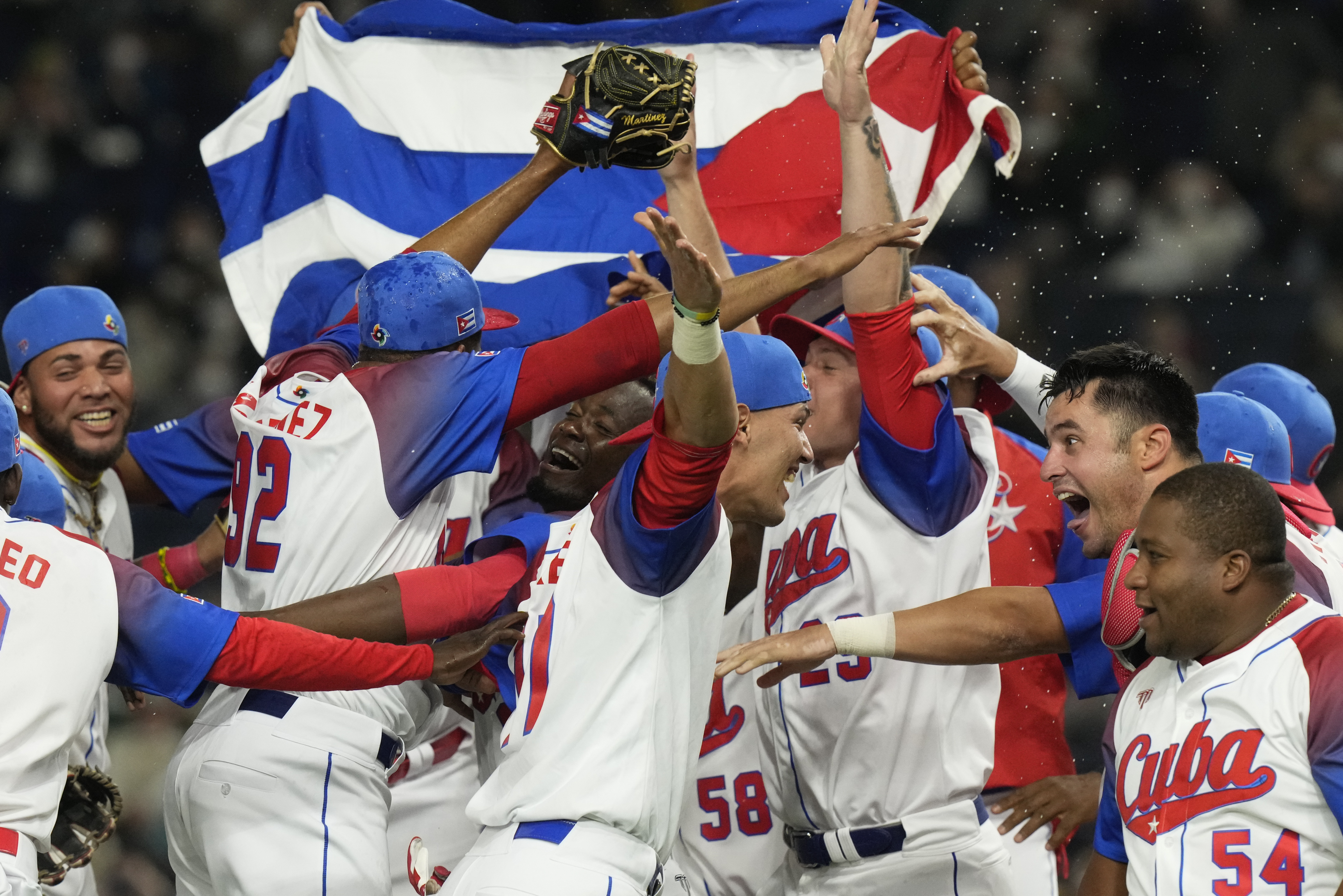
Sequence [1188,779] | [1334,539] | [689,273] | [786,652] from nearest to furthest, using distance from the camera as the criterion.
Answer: [689,273] < [1188,779] < [786,652] < [1334,539]

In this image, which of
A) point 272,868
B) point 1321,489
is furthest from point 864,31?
point 1321,489

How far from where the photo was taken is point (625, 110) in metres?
3.94

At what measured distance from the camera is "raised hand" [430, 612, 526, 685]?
3256mm

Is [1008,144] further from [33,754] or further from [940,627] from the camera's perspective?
[33,754]

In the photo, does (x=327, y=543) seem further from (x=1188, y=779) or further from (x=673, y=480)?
(x=1188, y=779)

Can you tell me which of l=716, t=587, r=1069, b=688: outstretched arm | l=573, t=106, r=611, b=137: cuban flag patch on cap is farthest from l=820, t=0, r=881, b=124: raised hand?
l=716, t=587, r=1069, b=688: outstretched arm

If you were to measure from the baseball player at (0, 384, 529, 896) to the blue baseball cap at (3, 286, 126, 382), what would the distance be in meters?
1.90

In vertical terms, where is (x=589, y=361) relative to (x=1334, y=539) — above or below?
above

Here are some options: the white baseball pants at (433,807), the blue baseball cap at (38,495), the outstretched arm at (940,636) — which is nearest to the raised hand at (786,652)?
the outstretched arm at (940,636)

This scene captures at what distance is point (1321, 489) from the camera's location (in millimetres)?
8211

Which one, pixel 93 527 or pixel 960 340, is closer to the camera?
pixel 960 340

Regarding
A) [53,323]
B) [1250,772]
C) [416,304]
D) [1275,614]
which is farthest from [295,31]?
[1250,772]

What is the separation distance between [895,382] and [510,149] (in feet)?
8.30

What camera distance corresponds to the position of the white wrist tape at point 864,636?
335cm
